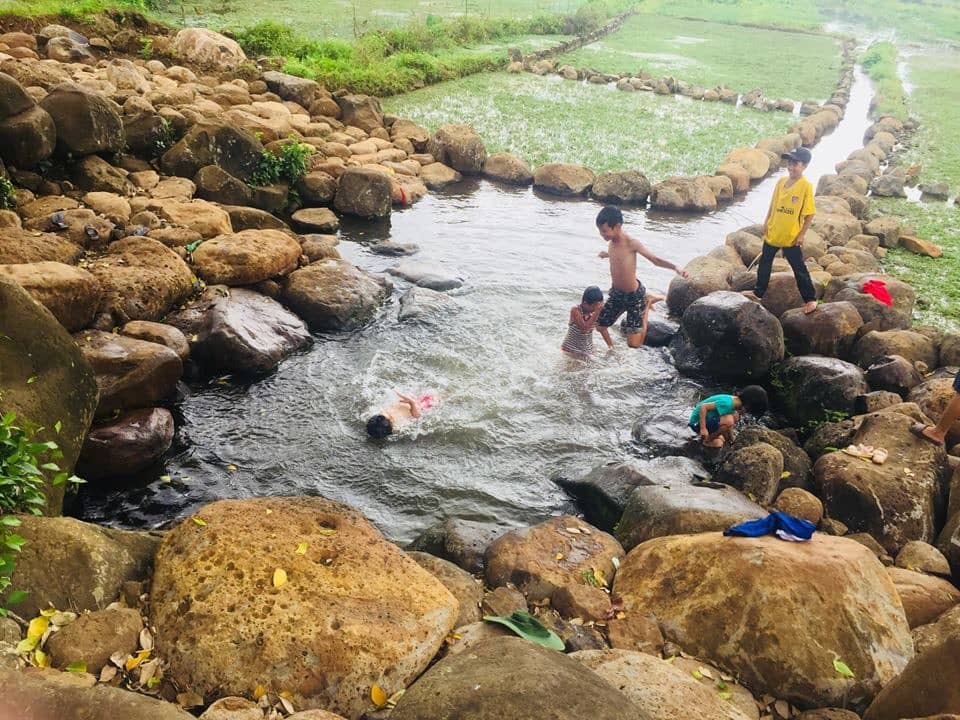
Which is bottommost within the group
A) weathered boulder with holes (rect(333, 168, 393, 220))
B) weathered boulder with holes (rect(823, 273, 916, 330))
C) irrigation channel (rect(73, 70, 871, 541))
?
irrigation channel (rect(73, 70, 871, 541))

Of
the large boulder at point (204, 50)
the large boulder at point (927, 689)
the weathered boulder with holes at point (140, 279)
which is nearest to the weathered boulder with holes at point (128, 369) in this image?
the weathered boulder with holes at point (140, 279)

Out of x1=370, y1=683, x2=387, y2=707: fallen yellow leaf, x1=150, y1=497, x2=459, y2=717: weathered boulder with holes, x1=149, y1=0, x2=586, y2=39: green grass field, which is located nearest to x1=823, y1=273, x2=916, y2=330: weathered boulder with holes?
x1=150, y1=497, x2=459, y2=717: weathered boulder with holes

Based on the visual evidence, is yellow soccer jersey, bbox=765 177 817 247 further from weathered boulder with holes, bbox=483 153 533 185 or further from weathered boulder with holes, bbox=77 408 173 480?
weathered boulder with holes, bbox=77 408 173 480

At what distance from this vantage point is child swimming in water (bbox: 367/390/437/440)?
766cm

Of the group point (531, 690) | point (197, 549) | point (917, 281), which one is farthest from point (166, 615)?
point (917, 281)

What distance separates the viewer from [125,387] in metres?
6.98

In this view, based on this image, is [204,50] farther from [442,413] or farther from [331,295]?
[442,413]

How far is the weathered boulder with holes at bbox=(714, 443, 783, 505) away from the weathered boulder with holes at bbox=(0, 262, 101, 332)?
7.26 meters

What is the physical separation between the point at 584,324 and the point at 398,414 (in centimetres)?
311

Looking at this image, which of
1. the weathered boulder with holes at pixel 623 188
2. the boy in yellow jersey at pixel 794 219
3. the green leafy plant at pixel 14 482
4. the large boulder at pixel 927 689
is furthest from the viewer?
the weathered boulder with holes at pixel 623 188

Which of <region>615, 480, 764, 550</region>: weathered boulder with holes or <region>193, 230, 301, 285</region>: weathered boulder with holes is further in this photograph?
<region>193, 230, 301, 285</region>: weathered boulder with holes

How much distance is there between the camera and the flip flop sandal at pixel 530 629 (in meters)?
4.36

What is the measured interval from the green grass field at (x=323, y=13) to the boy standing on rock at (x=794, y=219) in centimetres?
2162

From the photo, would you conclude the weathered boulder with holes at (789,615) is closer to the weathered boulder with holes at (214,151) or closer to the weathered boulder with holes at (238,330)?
the weathered boulder with holes at (238,330)
